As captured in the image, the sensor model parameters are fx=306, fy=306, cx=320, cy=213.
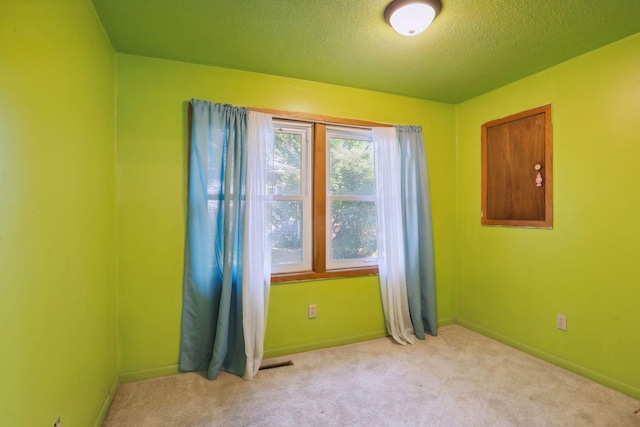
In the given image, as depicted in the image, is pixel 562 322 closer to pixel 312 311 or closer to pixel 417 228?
pixel 417 228

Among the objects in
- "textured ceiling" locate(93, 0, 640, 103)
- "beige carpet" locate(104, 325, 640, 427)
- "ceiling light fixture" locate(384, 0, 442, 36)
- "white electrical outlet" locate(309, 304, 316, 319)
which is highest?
"textured ceiling" locate(93, 0, 640, 103)

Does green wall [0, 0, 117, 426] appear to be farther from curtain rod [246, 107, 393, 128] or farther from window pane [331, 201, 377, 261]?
window pane [331, 201, 377, 261]

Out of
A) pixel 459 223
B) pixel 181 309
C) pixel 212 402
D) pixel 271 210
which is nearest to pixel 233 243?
pixel 271 210

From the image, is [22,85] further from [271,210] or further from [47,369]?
[271,210]

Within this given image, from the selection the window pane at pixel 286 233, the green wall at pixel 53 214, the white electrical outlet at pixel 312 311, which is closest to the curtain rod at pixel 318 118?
the window pane at pixel 286 233

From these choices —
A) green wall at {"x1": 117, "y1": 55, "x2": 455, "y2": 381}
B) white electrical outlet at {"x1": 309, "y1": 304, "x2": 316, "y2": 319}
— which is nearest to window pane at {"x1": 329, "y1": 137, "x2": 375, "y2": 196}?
green wall at {"x1": 117, "y1": 55, "x2": 455, "y2": 381}

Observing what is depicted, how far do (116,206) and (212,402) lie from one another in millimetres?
1517

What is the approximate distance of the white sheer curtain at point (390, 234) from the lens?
292 cm

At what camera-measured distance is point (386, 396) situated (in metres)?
2.05

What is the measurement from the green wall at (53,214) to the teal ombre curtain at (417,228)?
246cm

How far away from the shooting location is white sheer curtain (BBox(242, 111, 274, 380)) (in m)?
2.35

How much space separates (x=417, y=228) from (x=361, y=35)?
70.9 inches

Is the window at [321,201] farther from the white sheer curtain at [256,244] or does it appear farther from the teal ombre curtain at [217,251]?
the teal ombre curtain at [217,251]

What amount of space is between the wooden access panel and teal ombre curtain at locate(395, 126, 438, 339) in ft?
2.01
